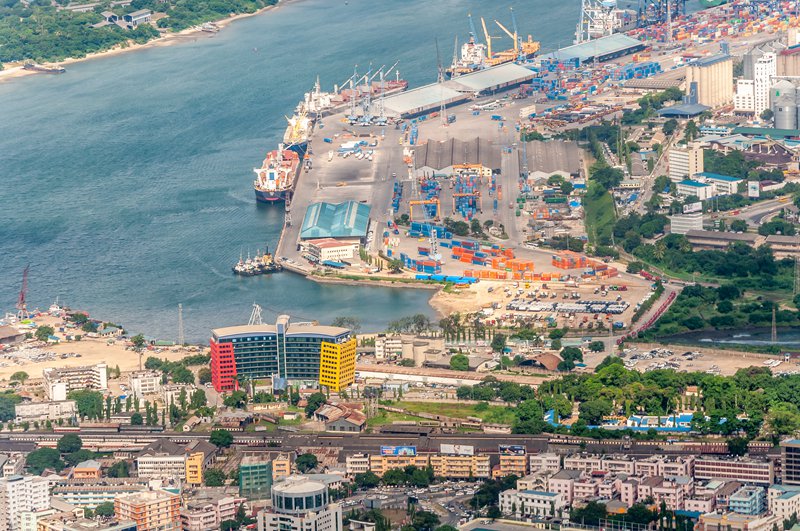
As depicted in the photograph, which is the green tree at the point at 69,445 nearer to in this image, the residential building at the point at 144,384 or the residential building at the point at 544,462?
the residential building at the point at 144,384

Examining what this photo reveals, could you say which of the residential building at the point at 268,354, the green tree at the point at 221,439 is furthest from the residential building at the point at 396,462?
the residential building at the point at 268,354

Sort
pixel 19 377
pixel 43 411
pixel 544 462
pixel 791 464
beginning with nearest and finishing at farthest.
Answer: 1. pixel 791 464
2. pixel 544 462
3. pixel 43 411
4. pixel 19 377

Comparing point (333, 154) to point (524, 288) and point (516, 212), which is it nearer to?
point (516, 212)

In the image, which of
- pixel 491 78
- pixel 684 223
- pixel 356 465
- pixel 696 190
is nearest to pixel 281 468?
pixel 356 465

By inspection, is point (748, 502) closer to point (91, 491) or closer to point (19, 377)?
point (91, 491)

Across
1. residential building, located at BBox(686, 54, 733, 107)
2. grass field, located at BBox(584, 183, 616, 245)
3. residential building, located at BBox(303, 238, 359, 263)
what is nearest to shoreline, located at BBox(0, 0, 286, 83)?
residential building, located at BBox(686, 54, 733, 107)
